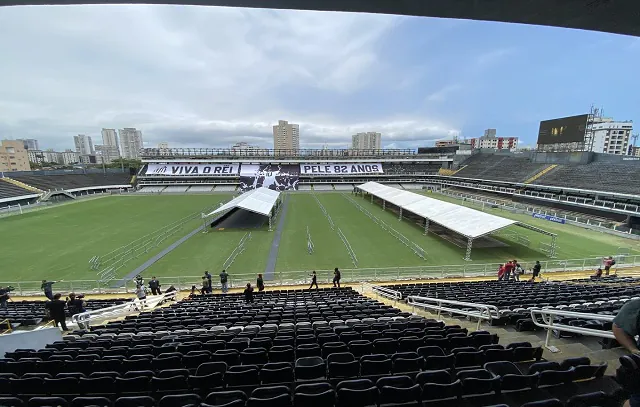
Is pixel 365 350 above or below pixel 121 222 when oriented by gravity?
above

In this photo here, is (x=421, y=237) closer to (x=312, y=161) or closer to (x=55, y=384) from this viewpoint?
(x=55, y=384)

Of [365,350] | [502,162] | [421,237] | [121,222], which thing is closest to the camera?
[365,350]

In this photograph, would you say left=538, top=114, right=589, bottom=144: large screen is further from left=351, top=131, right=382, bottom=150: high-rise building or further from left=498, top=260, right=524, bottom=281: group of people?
left=351, top=131, right=382, bottom=150: high-rise building

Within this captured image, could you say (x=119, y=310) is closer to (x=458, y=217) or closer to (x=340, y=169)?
(x=458, y=217)

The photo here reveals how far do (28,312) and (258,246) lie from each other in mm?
13253

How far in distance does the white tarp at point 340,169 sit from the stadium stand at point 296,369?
67218mm

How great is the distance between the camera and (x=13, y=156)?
293 feet

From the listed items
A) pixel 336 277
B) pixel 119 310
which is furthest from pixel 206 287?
pixel 336 277

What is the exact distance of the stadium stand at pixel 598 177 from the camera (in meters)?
31.9

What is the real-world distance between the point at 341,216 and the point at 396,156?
176 ft

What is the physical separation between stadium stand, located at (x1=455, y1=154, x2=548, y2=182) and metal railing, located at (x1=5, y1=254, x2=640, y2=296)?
34571 millimetres

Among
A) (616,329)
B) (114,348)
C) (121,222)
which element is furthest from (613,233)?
(121,222)

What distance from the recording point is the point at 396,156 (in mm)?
80562

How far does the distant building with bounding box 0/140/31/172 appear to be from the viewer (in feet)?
284
